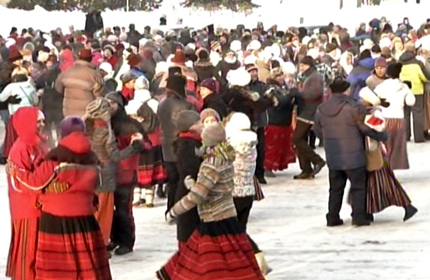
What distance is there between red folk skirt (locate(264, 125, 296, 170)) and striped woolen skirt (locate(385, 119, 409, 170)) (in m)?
1.77

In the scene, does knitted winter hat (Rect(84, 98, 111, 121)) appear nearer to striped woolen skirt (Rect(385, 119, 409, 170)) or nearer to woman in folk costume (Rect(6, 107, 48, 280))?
woman in folk costume (Rect(6, 107, 48, 280))

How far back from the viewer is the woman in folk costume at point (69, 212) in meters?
9.91

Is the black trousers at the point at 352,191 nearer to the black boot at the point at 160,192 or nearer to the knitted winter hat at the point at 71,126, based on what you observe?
the black boot at the point at 160,192

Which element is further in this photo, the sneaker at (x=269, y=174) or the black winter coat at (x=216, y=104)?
the sneaker at (x=269, y=174)

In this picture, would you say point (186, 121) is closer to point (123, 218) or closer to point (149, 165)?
point (123, 218)

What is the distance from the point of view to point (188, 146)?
10766 mm

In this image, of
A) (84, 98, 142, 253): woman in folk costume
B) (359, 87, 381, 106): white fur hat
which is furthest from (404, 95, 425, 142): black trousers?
(84, 98, 142, 253): woman in folk costume

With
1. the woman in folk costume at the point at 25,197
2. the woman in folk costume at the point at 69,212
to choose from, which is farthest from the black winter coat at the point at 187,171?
the woman in folk costume at the point at 25,197

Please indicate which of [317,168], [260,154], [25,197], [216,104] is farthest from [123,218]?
[317,168]

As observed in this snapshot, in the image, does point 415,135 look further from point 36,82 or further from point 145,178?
point 145,178

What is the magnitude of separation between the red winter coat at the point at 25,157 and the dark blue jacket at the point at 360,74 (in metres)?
9.47

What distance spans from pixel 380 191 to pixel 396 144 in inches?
130

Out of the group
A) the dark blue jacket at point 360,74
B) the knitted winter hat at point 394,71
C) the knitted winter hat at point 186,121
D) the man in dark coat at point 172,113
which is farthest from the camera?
the dark blue jacket at point 360,74

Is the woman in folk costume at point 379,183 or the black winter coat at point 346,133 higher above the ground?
the black winter coat at point 346,133
